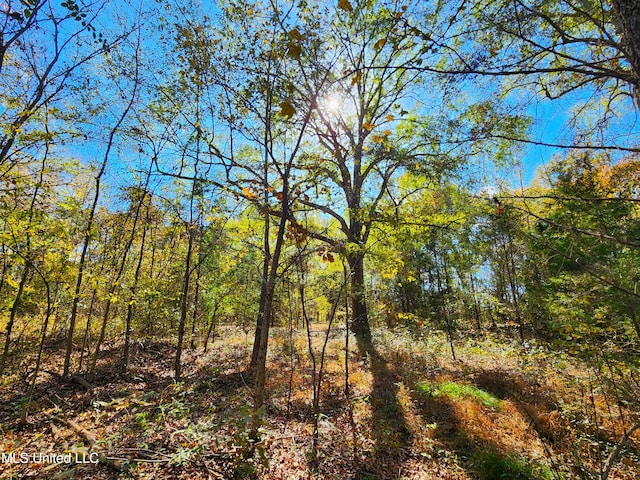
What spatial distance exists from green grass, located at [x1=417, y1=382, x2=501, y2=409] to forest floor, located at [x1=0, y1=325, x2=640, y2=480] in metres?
0.03

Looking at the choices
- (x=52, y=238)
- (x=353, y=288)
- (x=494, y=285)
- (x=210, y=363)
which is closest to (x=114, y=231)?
(x=52, y=238)

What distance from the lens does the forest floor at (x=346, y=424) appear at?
3.36 meters

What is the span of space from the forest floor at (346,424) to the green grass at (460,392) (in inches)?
1.3

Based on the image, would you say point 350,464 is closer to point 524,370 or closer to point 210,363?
point 524,370

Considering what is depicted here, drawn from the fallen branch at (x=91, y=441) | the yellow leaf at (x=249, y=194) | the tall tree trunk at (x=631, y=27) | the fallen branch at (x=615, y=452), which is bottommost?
the fallen branch at (x=91, y=441)

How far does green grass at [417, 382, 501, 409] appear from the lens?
5.20 m

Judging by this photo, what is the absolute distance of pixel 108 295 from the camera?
5770 millimetres

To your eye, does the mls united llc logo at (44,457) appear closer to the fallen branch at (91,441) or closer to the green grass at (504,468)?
the fallen branch at (91,441)

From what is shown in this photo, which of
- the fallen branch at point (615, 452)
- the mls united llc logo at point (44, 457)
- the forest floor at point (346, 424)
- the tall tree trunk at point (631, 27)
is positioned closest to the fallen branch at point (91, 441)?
the forest floor at point (346, 424)

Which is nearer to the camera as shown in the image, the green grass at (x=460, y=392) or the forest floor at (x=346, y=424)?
the forest floor at (x=346, y=424)

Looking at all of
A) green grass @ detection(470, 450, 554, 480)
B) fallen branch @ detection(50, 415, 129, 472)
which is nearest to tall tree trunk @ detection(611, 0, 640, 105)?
green grass @ detection(470, 450, 554, 480)

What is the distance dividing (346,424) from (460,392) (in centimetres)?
244

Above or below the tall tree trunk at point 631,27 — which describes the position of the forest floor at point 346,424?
below

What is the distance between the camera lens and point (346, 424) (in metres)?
4.94
